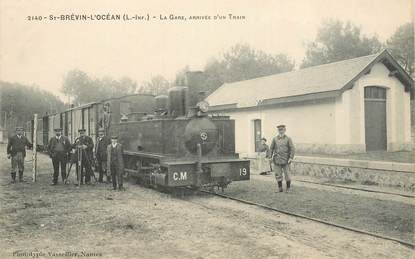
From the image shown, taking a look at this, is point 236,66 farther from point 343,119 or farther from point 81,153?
point 81,153

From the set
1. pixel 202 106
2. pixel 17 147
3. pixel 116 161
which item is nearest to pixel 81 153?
pixel 116 161

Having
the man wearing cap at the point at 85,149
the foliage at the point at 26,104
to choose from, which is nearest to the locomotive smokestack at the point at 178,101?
the man wearing cap at the point at 85,149

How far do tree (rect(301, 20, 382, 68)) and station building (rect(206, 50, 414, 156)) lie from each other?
7.92 metres

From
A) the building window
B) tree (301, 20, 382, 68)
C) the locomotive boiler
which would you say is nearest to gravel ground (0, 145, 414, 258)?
the locomotive boiler

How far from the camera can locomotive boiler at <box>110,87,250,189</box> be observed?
872cm

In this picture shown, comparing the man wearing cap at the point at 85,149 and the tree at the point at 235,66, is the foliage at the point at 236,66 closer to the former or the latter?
the tree at the point at 235,66

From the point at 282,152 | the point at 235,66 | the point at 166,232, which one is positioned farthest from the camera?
the point at 235,66

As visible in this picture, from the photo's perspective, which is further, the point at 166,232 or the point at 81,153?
the point at 81,153

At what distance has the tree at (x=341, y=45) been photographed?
2408 centimetres

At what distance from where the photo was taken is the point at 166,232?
5.89 metres

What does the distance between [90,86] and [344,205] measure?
25.2m

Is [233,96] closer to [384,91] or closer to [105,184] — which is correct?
[384,91]

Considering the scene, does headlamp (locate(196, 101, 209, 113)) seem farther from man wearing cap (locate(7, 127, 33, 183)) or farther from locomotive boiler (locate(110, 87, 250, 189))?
man wearing cap (locate(7, 127, 33, 183))

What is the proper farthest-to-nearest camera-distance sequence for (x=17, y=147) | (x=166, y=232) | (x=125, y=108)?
(x=125, y=108) → (x=17, y=147) → (x=166, y=232)
